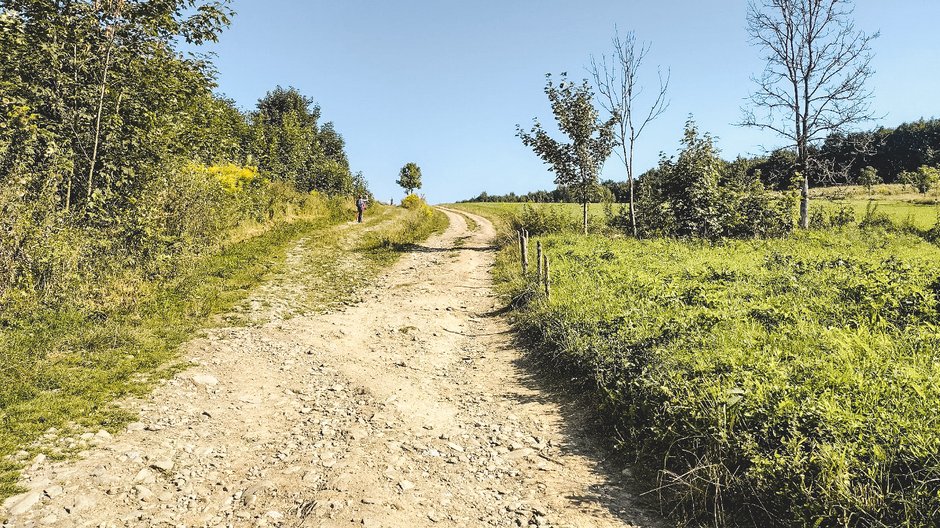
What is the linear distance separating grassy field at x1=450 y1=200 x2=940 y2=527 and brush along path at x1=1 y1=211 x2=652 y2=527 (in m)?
0.83

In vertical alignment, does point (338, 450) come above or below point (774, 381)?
below

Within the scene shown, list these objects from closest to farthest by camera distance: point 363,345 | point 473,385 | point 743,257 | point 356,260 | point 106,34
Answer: point 473,385, point 363,345, point 106,34, point 743,257, point 356,260

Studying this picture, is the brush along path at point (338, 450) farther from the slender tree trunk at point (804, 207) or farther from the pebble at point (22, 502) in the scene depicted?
the slender tree trunk at point (804, 207)

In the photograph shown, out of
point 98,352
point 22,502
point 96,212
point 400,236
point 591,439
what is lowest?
point 591,439

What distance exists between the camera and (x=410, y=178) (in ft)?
245

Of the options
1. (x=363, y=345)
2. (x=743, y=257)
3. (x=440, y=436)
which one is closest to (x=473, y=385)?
(x=440, y=436)

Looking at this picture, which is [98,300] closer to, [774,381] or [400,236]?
[774,381]

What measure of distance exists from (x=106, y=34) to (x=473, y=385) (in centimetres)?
1181

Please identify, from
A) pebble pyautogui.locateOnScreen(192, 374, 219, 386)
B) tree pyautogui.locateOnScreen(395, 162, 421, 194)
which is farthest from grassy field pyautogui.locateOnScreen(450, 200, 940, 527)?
tree pyautogui.locateOnScreen(395, 162, 421, 194)

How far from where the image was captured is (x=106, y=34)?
10789 millimetres

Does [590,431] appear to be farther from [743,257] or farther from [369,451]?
[743,257]

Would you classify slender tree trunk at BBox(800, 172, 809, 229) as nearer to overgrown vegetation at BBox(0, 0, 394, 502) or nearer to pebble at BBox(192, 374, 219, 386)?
overgrown vegetation at BBox(0, 0, 394, 502)

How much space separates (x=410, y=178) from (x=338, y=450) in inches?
2815

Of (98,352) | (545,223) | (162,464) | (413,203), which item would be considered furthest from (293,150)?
(162,464)
